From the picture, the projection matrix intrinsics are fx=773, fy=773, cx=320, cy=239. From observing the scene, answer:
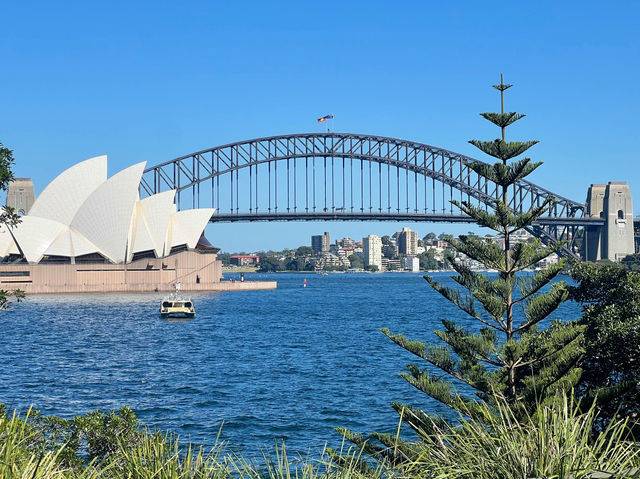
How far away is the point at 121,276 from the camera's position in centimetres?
7556

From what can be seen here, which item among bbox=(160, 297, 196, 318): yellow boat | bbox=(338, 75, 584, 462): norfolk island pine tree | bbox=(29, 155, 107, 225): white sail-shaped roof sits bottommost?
bbox=(160, 297, 196, 318): yellow boat

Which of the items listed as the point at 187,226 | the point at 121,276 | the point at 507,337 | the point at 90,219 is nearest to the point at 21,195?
the point at 90,219

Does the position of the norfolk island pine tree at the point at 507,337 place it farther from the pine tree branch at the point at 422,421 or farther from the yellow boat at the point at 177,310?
the yellow boat at the point at 177,310

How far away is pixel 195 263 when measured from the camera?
79.4 meters

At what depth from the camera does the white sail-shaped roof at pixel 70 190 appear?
71.4 meters

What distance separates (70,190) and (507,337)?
2575 inches

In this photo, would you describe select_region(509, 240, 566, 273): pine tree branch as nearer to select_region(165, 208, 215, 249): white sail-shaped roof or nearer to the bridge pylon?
select_region(165, 208, 215, 249): white sail-shaped roof

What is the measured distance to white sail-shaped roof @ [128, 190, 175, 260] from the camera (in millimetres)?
75500

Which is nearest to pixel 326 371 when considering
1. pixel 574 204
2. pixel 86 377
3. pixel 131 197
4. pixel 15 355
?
pixel 86 377

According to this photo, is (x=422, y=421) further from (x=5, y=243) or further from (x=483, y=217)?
(x=5, y=243)

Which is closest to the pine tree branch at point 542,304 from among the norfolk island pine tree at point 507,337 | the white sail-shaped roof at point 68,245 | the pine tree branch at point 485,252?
the norfolk island pine tree at point 507,337

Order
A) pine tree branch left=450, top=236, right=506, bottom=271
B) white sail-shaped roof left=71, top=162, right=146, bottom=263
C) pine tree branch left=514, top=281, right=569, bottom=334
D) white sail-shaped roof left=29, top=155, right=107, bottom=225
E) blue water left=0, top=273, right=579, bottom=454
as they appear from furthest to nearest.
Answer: white sail-shaped roof left=29, top=155, right=107, bottom=225 < white sail-shaped roof left=71, top=162, right=146, bottom=263 < blue water left=0, top=273, right=579, bottom=454 < pine tree branch left=450, top=236, right=506, bottom=271 < pine tree branch left=514, top=281, right=569, bottom=334

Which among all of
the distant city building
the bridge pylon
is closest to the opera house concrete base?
the distant city building

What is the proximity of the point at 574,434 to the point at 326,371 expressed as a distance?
19.8 m
